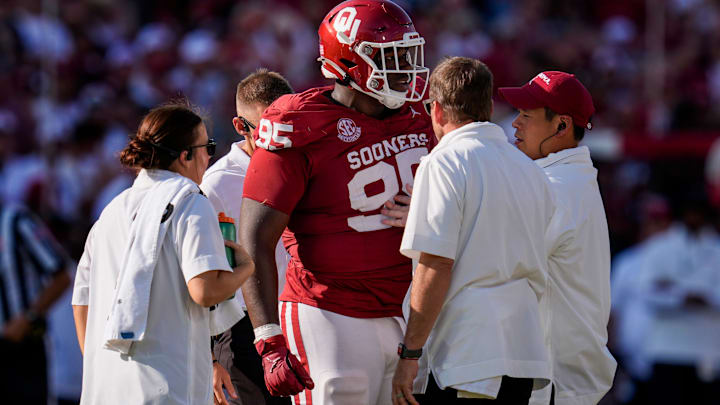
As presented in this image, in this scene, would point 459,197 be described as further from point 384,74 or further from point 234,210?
point 234,210

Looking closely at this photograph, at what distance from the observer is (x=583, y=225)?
3.88 metres

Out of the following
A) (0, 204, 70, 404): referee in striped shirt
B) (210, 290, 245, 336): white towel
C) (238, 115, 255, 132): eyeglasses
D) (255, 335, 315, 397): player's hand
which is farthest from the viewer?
(0, 204, 70, 404): referee in striped shirt

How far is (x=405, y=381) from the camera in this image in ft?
11.1

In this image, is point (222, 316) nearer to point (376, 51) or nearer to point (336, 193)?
point (336, 193)

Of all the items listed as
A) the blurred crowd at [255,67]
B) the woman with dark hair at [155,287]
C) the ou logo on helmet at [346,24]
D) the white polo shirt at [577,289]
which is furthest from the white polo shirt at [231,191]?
the blurred crowd at [255,67]

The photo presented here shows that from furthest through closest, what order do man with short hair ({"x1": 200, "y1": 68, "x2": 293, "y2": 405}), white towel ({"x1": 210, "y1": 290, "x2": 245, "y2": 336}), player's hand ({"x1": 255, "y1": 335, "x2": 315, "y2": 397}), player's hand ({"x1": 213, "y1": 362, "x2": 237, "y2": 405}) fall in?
man with short hair ({"x1": 200, "y1": 68, "x2": 293, "y2": 405}) → player's hand ({"x1": 213, "y1": 362, "x2": 237, "y2": 405}) → white towel ({"x1": 210, "y1": 290, "x2": 245, "y2": 336}) → player's hand ({"x1": 255, "y1": 335, "x2": 315, "y2": 397})

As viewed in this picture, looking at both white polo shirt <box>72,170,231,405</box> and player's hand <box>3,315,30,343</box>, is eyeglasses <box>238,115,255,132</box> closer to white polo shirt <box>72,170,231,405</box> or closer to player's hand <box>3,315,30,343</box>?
white polo shirt <box>72,170,231,405</box>

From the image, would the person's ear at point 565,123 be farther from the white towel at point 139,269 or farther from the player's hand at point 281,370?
the white towel at point 139,269

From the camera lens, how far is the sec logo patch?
145 inches

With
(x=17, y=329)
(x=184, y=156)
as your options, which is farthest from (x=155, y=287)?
(x=17, y=329)

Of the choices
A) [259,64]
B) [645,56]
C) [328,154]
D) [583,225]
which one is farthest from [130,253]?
[645,56]

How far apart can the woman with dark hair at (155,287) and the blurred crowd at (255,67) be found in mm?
5040

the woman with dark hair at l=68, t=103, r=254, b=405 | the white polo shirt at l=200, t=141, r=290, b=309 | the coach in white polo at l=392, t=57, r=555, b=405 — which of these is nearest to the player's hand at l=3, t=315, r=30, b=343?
the white polo shirt at l=200, t=141, r=290, b=309

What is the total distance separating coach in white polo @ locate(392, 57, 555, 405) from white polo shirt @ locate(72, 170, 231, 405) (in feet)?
2.18
